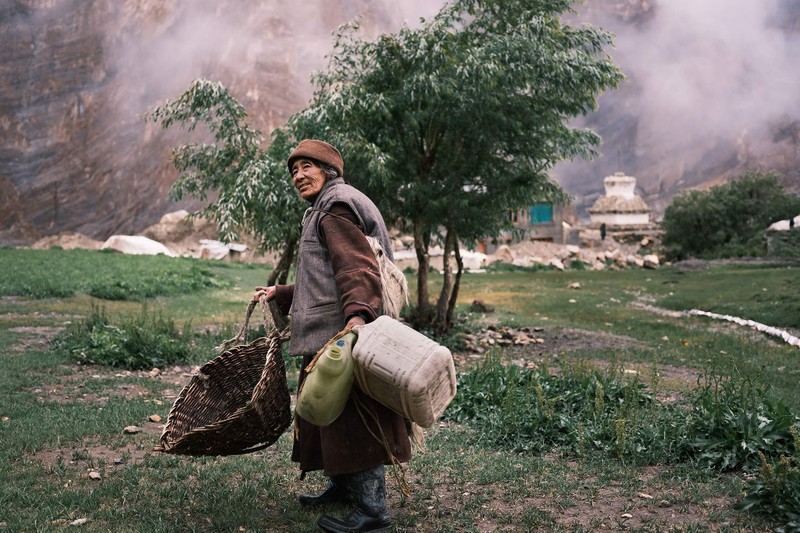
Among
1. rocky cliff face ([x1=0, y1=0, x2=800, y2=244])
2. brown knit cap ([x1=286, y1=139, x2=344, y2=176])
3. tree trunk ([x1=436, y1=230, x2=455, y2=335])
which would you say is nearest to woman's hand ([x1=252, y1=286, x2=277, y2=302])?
brown knit cap ([x1=286, y1=139, x2=344, y2=176])

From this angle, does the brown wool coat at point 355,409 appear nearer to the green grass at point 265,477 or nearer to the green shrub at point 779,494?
the green grass at point 265,477

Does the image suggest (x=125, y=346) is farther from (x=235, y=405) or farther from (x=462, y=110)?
(x=462, y=110)

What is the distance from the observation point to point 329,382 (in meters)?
3.47

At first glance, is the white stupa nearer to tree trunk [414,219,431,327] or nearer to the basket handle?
tree trunk [414,219,431,327]

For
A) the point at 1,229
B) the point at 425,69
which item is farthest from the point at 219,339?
the point at 1,229

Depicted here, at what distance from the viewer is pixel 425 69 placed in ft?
34.2

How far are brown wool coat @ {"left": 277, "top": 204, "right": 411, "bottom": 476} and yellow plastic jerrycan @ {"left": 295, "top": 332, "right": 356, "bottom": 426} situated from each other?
0.69ft

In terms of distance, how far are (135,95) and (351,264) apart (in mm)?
53012

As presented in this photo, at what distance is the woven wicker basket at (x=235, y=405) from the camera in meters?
3.70

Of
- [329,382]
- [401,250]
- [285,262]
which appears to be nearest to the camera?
[329,382]

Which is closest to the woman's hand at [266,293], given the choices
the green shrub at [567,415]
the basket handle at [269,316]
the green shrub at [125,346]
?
the basket handle at [269,316]

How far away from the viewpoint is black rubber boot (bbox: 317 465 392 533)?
3.80 metres

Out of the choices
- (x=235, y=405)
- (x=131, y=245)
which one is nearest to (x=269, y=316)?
(x=235, y=405)

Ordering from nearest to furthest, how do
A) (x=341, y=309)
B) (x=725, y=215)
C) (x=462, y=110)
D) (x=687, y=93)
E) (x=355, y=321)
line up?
(x=355, y=321)
(x=341, y=309)
(x=462, y=110)
(x=725, y=215)
(x=687, y=93)
